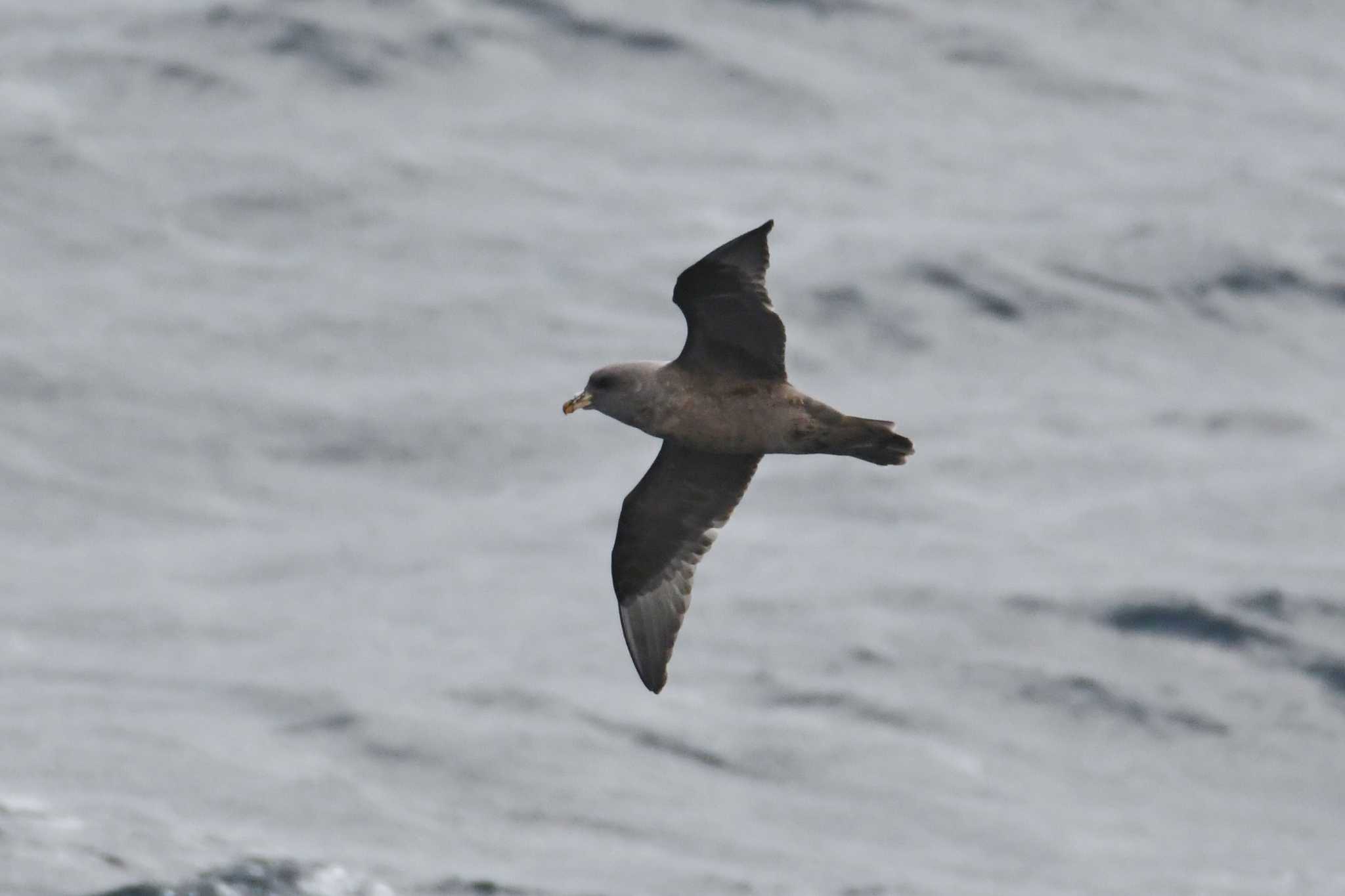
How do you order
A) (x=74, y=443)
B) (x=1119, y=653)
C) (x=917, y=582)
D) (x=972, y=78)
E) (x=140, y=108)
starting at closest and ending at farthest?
(x=1119, y=653) < (x=917, y=582) < (x=74, y=443) < (x=140, y=108) < (x=972, y=78)

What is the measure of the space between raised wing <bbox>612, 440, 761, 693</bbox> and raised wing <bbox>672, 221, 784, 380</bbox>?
1.07 meters

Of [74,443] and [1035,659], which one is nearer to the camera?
[1035,659]

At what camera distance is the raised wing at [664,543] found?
1150cm

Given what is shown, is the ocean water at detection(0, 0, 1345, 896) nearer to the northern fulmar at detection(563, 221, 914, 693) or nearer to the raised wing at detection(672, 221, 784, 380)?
the northern fulmar at detection(563, 221, 914, 693)

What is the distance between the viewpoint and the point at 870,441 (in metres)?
10.4

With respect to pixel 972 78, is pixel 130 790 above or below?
below

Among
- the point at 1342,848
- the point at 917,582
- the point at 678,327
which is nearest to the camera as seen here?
the point at 1342,848

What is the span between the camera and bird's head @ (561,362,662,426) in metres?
10.4

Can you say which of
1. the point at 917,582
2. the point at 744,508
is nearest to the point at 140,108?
the point at 744,508

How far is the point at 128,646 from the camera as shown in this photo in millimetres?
23141

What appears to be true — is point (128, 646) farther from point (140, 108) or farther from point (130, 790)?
point (140, 108)

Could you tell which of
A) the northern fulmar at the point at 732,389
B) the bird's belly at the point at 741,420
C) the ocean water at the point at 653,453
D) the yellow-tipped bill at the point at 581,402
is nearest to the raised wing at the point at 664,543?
the northern fulmar at the point at 732,389

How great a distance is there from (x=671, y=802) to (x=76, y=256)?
1277 centimetres

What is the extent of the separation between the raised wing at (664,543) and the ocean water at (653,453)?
6.49 meters
